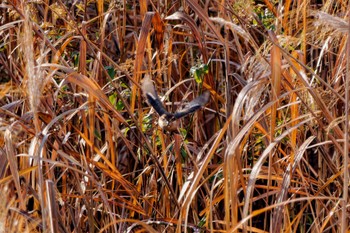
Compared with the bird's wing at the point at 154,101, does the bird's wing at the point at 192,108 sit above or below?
below

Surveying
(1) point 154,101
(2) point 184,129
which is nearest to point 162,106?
(1) point 154,101

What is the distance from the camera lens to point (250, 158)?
181 centimetres

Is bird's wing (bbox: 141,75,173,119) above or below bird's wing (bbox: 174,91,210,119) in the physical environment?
above

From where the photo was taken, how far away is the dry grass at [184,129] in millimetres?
1285

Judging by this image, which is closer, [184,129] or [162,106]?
[162,106]

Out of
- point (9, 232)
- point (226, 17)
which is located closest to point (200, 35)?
point (226, 17)

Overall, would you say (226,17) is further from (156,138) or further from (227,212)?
(227,212)

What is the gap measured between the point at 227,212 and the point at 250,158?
0.55 metres

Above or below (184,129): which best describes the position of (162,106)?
above

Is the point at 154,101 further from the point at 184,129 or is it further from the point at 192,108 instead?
the point at 184,129

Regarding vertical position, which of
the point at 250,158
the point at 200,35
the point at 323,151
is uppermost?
the point at 200,35

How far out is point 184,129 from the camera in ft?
5.83

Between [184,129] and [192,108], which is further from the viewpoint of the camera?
[184,129]

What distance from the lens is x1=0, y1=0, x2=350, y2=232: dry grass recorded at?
129 centimetres
